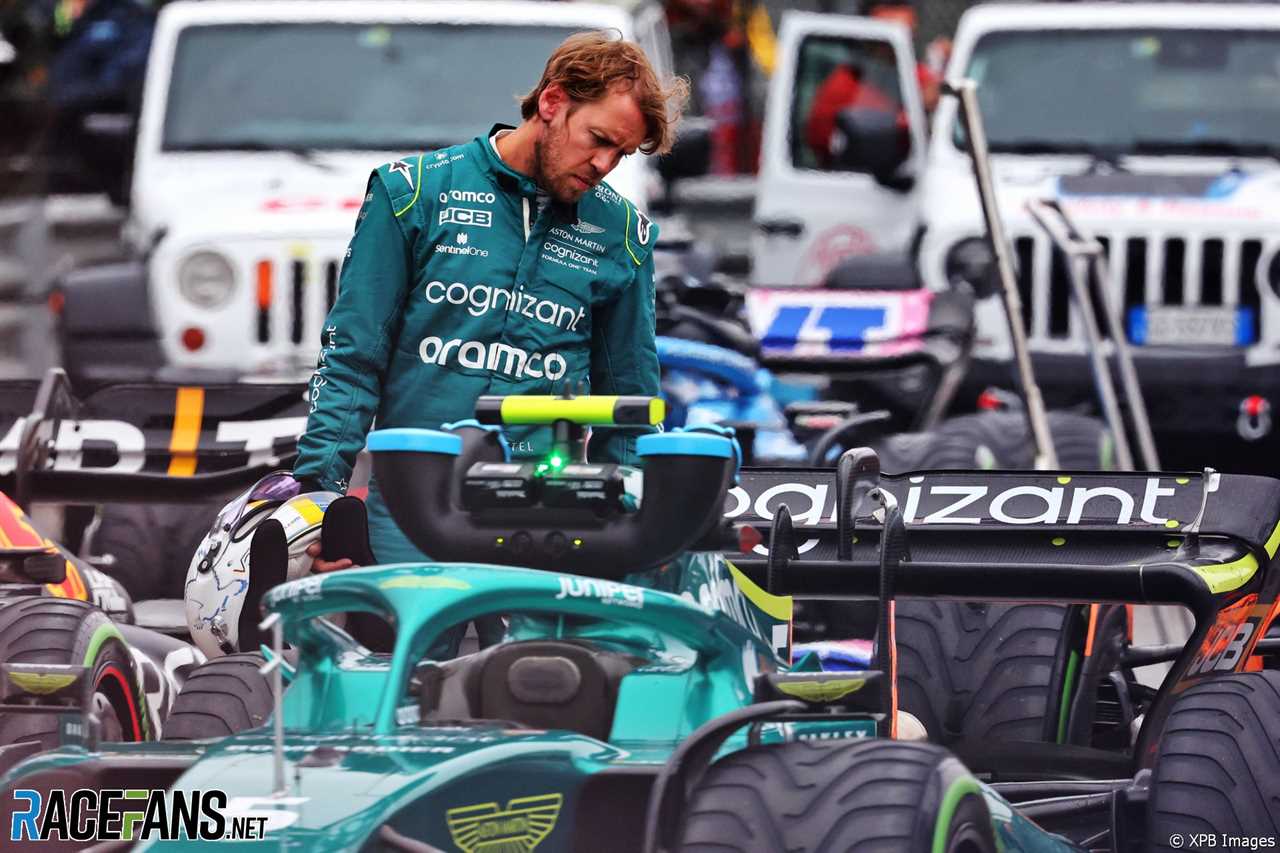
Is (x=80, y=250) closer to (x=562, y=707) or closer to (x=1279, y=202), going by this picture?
(x=1279, y=202)

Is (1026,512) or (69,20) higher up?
(69,20)

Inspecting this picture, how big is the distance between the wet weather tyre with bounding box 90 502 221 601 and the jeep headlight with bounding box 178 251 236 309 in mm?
3716

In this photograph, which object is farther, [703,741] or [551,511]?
[551,511]

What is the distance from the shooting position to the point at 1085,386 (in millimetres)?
12688

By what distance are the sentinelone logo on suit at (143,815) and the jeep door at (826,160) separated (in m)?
10.3

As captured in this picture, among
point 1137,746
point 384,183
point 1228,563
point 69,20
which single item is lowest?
point 1137,746

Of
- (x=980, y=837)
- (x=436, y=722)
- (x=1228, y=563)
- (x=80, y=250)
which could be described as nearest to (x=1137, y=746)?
(x=1228, y=563)

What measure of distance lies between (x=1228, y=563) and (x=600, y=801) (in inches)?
77.8

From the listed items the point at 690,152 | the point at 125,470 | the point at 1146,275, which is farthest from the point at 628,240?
the point at 1146,275

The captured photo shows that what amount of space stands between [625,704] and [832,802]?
53 cm

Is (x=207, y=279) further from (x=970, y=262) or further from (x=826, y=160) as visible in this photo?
(x=826, y=160)

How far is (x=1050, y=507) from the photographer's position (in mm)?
5996

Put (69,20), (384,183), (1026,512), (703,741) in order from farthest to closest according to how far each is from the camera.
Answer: (69,20) → (1026,512) → (384,183) → (703,741)

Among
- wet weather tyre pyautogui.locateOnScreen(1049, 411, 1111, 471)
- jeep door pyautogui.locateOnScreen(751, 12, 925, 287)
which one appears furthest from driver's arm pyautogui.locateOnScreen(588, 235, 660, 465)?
jeep door pyautogui.locateOnScreen(751, 12, 925, 287)
